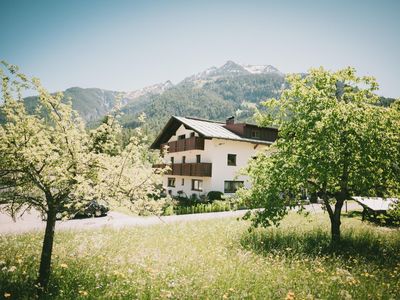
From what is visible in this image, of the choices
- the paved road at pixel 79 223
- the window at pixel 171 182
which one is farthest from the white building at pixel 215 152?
the paved road at pixel 79 223

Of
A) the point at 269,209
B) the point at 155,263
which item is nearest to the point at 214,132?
the point at 269,209

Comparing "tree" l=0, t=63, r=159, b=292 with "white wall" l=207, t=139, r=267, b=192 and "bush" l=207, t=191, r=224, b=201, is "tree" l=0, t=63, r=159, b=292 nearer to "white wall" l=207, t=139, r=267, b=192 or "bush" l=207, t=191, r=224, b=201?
"bush" l=207, t=191, r=224, b=201

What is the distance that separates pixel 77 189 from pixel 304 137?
902cm

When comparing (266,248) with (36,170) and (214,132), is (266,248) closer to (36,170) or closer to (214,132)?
(36,170)

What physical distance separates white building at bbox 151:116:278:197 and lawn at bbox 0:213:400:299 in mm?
19234

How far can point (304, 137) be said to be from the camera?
11539 mm

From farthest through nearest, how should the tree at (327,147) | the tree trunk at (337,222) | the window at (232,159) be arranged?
1. the window at (232,159)
2. the tree trunk at (337,222)
3. the tree at (327,147)

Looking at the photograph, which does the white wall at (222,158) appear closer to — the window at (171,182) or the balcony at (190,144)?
the balcony at (190,144)

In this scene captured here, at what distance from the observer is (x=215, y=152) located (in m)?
32.9

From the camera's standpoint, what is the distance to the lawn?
21.2ft

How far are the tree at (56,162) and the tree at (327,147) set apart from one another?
622 centimetres

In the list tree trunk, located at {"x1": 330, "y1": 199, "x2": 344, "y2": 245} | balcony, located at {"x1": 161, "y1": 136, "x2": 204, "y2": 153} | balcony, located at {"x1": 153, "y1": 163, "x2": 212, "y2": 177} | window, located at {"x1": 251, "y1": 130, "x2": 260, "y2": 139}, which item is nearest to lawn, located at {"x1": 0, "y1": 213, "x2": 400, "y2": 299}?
tree trunk, located at {"x1": 330, "y1": 199, "x2": 344, "y2": 245}

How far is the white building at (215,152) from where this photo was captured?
3256cm

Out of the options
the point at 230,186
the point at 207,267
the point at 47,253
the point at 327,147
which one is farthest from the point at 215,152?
the point at 47,253
